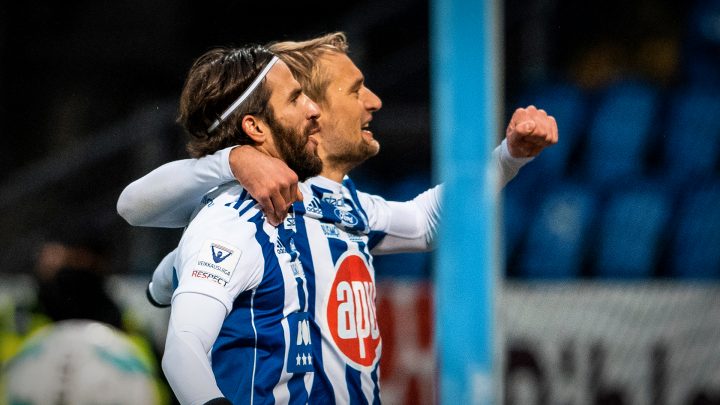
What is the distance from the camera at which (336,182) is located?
2.36m

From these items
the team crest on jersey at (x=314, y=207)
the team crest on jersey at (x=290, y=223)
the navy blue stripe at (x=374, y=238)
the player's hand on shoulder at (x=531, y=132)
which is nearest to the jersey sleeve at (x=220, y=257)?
the team crest on jersey at (x=290, y=223)

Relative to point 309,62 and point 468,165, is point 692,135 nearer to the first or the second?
point 309,62

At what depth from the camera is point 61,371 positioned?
9.63 ft

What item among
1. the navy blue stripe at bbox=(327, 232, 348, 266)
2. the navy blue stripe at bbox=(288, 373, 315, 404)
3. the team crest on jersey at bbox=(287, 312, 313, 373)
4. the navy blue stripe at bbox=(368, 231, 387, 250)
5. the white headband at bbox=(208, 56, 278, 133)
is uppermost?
the white headband at bbox=(208, 56, 278, 133)

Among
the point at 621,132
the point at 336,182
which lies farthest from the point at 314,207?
the point at 621,132

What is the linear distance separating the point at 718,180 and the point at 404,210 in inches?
137

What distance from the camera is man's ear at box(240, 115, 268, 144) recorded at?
2.13 m

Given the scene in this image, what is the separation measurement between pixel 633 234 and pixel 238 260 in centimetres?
390

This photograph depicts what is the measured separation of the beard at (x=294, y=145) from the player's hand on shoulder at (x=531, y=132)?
0.43 m

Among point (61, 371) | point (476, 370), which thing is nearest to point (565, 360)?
point (61, 371)

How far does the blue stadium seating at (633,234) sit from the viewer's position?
213 inches

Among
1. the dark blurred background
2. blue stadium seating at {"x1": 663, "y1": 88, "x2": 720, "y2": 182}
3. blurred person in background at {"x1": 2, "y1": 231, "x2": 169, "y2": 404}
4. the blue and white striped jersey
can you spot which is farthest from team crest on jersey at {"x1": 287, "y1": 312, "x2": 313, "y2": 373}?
blue stadium seating at {"x1": 663, "y1": 88, "x2": 720, "y2": 182}

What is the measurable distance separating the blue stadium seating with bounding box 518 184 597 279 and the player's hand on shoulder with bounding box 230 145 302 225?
3711 millimetres

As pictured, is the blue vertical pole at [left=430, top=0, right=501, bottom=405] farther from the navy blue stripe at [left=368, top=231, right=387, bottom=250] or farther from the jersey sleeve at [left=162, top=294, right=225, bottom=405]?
the navy blue stripe at [left=368, top=231, right=387, bottom=250]
